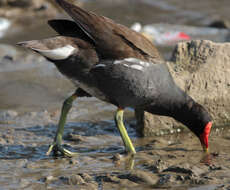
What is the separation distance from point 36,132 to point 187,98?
5.50 ft

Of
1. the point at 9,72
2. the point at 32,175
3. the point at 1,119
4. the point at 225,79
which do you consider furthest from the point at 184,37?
the point at 32,175

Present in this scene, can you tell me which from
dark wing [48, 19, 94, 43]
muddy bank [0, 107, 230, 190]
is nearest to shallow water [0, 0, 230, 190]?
muddy bank [0, 107, 230, 190]

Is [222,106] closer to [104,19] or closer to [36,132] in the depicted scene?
[104,19]

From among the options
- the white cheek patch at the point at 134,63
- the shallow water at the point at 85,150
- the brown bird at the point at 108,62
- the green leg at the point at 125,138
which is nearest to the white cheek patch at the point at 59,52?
the brown bird at the point at 108,62

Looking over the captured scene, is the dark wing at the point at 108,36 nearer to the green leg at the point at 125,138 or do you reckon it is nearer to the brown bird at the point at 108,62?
the brown bird at the point at 108,62

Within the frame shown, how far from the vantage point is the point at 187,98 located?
5.17 meters

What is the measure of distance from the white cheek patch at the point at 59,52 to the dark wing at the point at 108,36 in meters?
0.22

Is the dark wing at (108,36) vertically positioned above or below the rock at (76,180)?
above

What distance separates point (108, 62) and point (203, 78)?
1360mm

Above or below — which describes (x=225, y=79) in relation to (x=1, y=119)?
above

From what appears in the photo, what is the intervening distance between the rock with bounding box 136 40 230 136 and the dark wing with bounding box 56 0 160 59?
0.86m

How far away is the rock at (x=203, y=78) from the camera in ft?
18.3

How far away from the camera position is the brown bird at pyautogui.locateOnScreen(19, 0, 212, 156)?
15.5ft

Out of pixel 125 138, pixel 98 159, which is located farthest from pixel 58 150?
pixel 125 138
